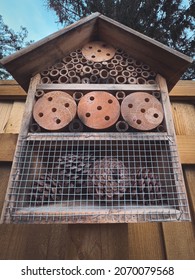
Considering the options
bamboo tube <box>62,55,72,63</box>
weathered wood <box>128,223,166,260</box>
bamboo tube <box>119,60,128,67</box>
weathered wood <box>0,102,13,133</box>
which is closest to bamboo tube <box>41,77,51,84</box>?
bamboo tube <box>62,55,72,63</box>

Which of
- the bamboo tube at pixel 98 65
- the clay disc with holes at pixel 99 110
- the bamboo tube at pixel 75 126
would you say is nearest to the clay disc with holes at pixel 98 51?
the bamboo tube at pixel 98 65

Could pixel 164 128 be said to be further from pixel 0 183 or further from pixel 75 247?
pixel 0 183

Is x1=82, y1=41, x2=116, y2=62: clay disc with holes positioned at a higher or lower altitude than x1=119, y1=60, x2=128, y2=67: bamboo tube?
higher

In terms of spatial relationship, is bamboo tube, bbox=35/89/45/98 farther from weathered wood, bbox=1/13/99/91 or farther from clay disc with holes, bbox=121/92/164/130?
clay disc with holes, bbox=121/92/164/130

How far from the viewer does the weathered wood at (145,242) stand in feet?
2.67

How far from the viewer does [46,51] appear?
839 millimetres

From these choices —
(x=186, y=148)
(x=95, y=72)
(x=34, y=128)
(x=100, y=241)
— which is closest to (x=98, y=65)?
(x=95, y=72)

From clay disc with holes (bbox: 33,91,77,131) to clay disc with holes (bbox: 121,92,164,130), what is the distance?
20cm

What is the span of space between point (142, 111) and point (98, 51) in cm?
39

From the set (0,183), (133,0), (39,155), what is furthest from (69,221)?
(133,0)

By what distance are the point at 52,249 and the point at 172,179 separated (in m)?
0.57

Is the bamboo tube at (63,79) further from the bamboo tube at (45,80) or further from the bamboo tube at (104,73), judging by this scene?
the bamboo tube at (104,73)

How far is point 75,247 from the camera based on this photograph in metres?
0.83

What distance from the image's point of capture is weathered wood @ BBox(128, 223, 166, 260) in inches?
32.1
